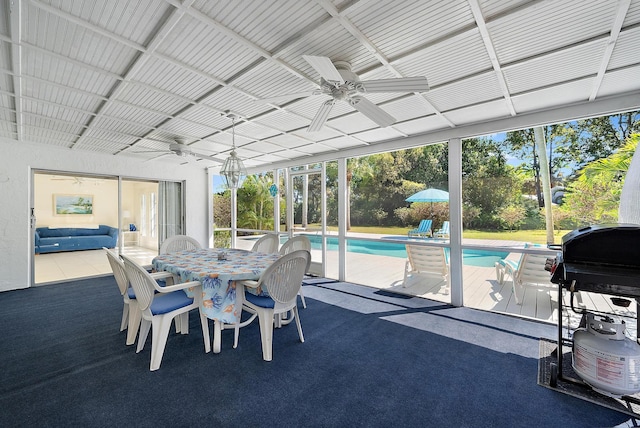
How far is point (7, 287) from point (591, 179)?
8984mm

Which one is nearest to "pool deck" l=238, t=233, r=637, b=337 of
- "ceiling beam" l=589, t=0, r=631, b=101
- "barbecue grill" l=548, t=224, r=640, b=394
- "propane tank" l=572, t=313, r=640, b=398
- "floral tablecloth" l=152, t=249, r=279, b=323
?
"propane tank" l=572, t=313, r=640, b=398

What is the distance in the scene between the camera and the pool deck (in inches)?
136

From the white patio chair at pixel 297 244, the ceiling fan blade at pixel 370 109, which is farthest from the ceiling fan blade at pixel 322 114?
the white patio chair at pixel 297 244

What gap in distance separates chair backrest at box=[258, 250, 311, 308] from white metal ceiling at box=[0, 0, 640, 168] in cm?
169

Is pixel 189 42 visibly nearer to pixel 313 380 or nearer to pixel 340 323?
pixel 313 380

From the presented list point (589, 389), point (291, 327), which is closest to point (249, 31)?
point (291, 327)

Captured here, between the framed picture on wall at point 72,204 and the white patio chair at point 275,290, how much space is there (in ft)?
31.7

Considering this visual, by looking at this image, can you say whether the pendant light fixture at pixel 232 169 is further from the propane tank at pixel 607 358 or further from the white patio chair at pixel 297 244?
the propane tank at pixel 607 358

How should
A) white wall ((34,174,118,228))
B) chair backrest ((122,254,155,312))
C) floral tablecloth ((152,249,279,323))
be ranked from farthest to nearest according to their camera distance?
white wall ((34,174,118,228)), floral tablecloth ((152,249,279,323)), chair backrest ((122,254,155,312))

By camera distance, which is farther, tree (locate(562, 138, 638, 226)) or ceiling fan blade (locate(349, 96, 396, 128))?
tree (locate(562, 138, 638, 226))

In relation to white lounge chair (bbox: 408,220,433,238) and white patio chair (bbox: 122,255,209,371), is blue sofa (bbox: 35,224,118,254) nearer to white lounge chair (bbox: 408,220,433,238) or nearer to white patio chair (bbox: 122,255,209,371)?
white patio chair (bbox: 122,255,209,371)

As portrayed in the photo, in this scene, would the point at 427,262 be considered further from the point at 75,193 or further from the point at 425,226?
the point at 75,193

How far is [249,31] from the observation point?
1925 mm

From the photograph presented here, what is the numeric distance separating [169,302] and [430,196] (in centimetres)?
396
